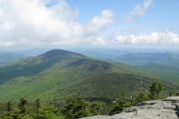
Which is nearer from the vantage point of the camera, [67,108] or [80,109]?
[80,109]

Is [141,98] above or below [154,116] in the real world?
below

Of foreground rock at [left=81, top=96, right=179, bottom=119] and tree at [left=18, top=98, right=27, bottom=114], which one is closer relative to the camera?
foreground rock at [left=81, top=96, right=179, bottom=119]

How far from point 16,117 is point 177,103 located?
66.7m

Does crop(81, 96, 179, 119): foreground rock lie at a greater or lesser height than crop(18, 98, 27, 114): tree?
greater

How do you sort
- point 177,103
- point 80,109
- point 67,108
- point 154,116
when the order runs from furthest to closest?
point 67,108 < point 80,109 < point 177,103 < point 154,116

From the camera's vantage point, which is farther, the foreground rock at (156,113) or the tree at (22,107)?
the tree at (22,107)

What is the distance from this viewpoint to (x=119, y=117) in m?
43.8

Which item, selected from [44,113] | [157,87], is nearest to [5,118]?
[44,113]

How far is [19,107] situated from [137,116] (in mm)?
84148

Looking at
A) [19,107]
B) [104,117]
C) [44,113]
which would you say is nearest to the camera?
[104,117]

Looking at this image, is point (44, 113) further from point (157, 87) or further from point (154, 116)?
point (157, 87)

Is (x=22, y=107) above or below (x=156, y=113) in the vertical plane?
below

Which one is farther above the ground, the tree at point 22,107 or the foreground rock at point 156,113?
the foreground rock at point 156,113

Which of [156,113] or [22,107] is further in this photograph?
[22,107]
